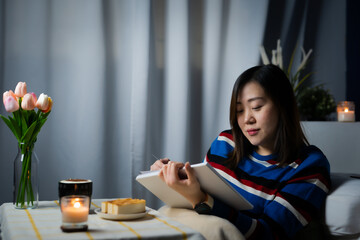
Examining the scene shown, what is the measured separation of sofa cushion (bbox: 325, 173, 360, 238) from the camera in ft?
4.01

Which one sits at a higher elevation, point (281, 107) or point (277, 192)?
point (281, 107)

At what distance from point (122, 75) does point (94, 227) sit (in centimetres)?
145

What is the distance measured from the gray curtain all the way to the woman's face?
3.12ft

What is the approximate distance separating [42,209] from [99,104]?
112cm

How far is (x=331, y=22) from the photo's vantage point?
114 inches

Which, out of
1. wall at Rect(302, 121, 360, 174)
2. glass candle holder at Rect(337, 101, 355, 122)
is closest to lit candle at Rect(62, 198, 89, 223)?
wall at Rect(302, 121, 360, 174)

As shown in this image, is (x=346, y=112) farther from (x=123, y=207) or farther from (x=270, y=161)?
(x=123, y=207)

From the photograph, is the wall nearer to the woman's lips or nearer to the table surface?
the woman's lips

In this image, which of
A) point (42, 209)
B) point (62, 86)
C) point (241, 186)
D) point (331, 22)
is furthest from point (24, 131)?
point (331, 22)

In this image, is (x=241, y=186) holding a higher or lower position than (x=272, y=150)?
lower

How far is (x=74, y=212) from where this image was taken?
88 centimetres

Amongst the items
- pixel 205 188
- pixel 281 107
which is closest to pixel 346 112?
pixel 281 107

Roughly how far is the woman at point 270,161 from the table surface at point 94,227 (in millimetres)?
253

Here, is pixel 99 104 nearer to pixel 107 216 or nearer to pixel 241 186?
pixel 241 186
